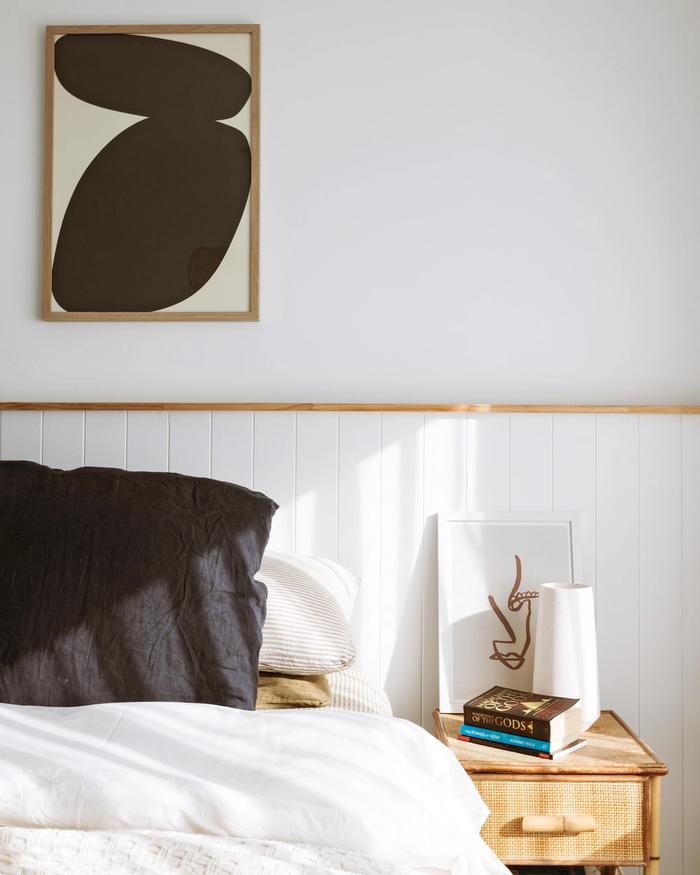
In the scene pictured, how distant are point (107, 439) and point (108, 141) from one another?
75 centimetres

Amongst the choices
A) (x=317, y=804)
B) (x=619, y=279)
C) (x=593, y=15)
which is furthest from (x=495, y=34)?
(x=317, y=804)

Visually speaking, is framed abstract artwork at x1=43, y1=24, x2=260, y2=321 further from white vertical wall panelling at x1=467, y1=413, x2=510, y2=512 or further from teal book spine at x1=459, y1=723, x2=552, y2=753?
teal book spine at x1=459, y1=723, x2=552, y2=753

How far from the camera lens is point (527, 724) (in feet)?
5.02

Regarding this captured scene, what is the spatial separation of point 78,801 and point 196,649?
0.42 m

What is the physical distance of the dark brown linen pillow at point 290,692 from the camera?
1403 millimetres

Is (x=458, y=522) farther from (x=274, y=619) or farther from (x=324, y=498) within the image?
(x=274, y=619)

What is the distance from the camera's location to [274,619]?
1485mm

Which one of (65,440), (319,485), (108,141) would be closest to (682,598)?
(319,485)

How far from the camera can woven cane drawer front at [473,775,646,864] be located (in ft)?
4.94

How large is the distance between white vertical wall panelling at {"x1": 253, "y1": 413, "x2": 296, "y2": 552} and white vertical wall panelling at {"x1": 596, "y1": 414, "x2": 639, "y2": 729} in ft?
2.43

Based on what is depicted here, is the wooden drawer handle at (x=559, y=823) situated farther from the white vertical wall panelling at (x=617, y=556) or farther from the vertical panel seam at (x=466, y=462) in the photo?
the vertical panel seam at (x=466, y=462)

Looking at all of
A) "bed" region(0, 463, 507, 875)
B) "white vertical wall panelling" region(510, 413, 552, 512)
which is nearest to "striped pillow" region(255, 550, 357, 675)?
"bed" region(0, 463, 507, 875)

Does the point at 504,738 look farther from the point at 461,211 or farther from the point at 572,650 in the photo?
the point at 461,211

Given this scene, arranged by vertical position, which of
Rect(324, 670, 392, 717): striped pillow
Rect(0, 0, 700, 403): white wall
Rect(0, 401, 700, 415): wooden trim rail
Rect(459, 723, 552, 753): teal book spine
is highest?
Rect(0, 0, 700, 403): white wall
